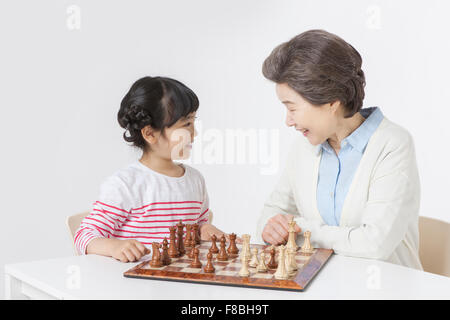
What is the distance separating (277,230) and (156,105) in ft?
2.12

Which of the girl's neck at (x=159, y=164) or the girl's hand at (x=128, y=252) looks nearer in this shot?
the girl's hand at (x=128, y=252)

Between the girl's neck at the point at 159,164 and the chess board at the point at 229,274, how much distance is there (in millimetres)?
542

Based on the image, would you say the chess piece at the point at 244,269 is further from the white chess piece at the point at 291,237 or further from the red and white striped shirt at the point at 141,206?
the red and white striped shirt at the point at 141,206

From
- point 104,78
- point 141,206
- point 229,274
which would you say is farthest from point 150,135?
point 104,78

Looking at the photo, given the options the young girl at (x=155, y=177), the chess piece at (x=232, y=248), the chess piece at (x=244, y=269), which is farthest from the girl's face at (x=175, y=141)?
the chess piece at (x=244, y=269)

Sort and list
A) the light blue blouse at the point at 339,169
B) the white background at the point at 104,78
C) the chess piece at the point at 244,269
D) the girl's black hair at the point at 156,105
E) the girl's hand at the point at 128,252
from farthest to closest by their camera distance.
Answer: the white background at the point at 104,78, the girl's black hair at the point at 156,105, the light blue blouse at the point at 339,169, the girl's hand at the point at 128,252, the chess piece at the point at 244,269

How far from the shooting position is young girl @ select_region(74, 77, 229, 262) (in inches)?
73.0

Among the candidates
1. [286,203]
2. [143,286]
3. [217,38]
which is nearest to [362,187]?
[286,203]

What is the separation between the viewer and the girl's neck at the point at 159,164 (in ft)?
6.59

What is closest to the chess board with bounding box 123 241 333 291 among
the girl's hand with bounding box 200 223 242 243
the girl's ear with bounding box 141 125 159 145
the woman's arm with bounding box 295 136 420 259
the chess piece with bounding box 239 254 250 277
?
the chess piece with bounding box 239 254 250 277

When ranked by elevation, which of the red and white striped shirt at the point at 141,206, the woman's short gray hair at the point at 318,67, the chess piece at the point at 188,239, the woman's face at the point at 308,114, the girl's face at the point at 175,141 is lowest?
the chess piece at the point at 188,239

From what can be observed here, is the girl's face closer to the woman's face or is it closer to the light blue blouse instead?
the woman's face

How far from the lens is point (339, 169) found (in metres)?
1.88
